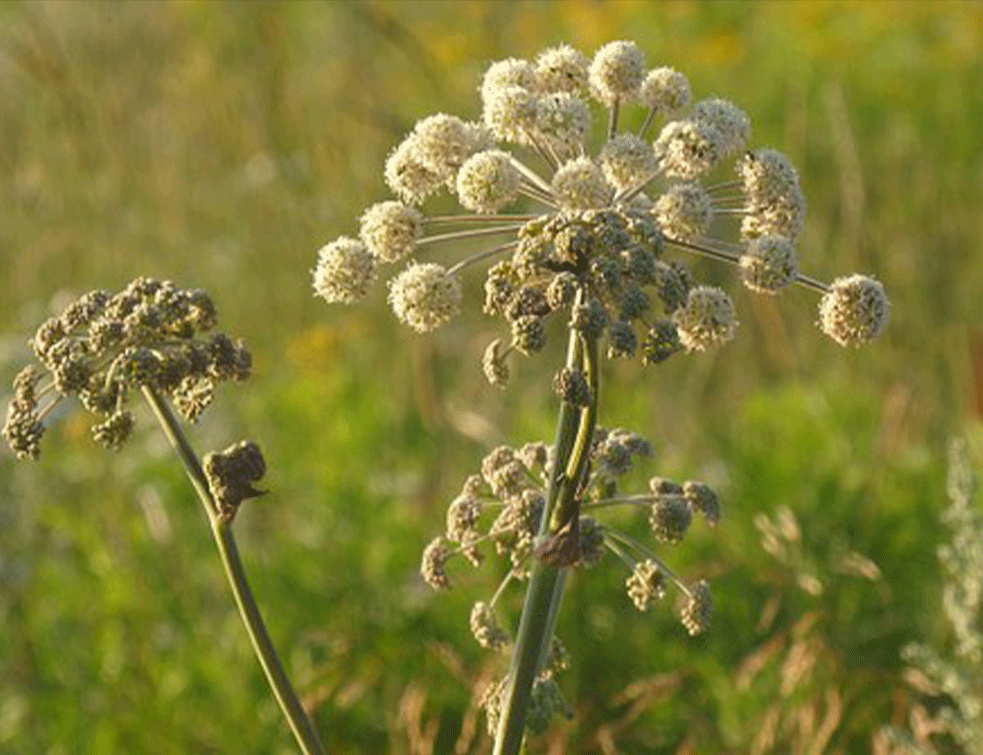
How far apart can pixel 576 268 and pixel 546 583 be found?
37 centimetres

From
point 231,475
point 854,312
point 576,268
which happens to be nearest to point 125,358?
point 231,475

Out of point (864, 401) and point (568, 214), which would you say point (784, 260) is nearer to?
point (568, 214)

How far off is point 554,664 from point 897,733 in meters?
1.28

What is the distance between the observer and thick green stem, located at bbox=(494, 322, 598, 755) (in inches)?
86.4

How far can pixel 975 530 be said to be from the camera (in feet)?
12.3

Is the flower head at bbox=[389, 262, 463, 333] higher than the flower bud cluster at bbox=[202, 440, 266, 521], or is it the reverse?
the flower head at bbox=[389, 262, 463, 333]

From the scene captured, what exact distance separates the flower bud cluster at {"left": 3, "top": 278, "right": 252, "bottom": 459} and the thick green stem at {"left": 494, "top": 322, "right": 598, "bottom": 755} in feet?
1.27

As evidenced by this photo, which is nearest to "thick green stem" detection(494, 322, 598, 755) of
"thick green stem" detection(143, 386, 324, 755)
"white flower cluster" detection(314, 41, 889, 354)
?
"white flower cluster" detection(314, 41, 889, 354)

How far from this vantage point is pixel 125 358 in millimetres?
2246

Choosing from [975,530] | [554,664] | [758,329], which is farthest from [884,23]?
[554,664]

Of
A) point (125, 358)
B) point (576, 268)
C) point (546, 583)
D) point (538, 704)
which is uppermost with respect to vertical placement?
point (125, 358)

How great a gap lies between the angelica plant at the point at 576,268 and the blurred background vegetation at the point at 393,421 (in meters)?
1.48

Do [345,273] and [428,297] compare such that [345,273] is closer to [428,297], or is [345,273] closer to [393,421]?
[428,297]

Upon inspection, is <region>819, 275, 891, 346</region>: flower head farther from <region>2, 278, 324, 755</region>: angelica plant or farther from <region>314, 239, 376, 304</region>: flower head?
<region>2, 278, 324, 755</region>: angelica plant
